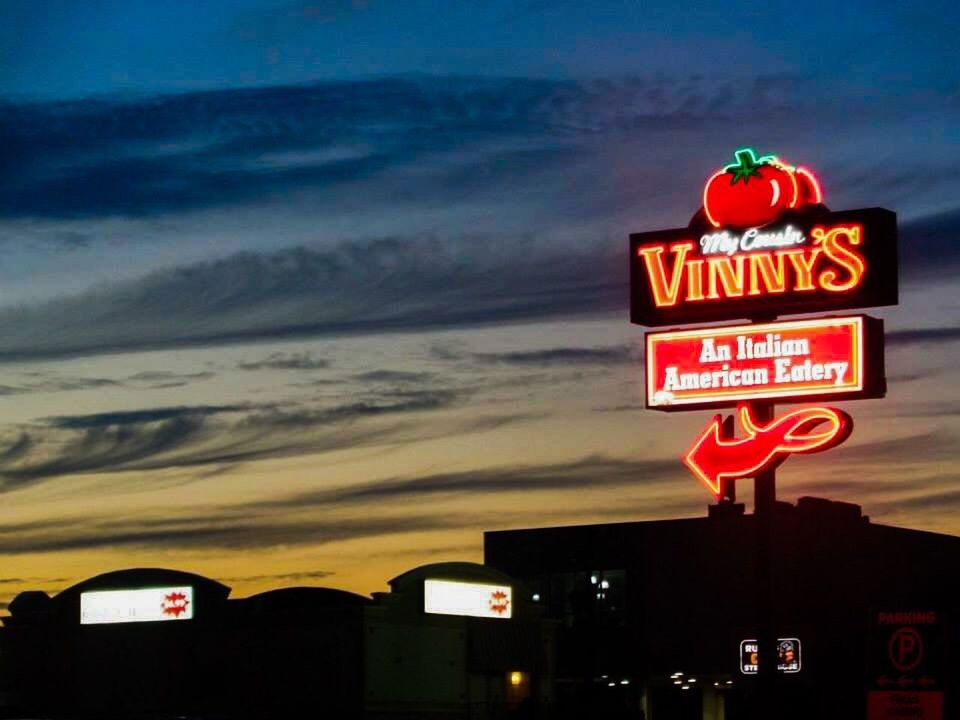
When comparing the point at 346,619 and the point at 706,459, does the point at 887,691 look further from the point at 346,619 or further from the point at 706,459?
the point at 346,619

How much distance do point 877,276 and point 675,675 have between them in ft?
152

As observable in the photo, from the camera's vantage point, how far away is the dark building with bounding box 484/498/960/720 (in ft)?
241

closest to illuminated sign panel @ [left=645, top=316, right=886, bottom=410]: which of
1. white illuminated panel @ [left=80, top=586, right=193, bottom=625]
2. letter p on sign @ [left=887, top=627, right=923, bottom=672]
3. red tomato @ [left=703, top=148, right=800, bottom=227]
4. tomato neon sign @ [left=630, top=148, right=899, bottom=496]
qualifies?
tomato neon sign @ [left=630, top=148, right=899, bottom=496]

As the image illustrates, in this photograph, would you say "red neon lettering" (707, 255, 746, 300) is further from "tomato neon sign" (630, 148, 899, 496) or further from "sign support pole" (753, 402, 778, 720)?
"sign support pole" (753, 402, 778, 720)

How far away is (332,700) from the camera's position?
5112 cm

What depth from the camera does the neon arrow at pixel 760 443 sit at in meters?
30.2

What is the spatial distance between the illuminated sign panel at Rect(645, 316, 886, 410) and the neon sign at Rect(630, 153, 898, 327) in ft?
1.23

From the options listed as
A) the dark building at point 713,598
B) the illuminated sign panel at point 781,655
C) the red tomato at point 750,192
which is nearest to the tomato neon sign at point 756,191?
the red tomato at point 750,192

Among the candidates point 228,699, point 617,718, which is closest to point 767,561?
point 617,718

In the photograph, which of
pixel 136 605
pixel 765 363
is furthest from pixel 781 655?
pixel 765 363

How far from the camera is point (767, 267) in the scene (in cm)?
3155

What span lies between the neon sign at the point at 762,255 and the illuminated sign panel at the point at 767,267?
0.7 inches

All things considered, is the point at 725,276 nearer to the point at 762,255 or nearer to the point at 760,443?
the point at 762,255

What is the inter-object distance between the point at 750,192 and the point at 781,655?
2245 centimetres
